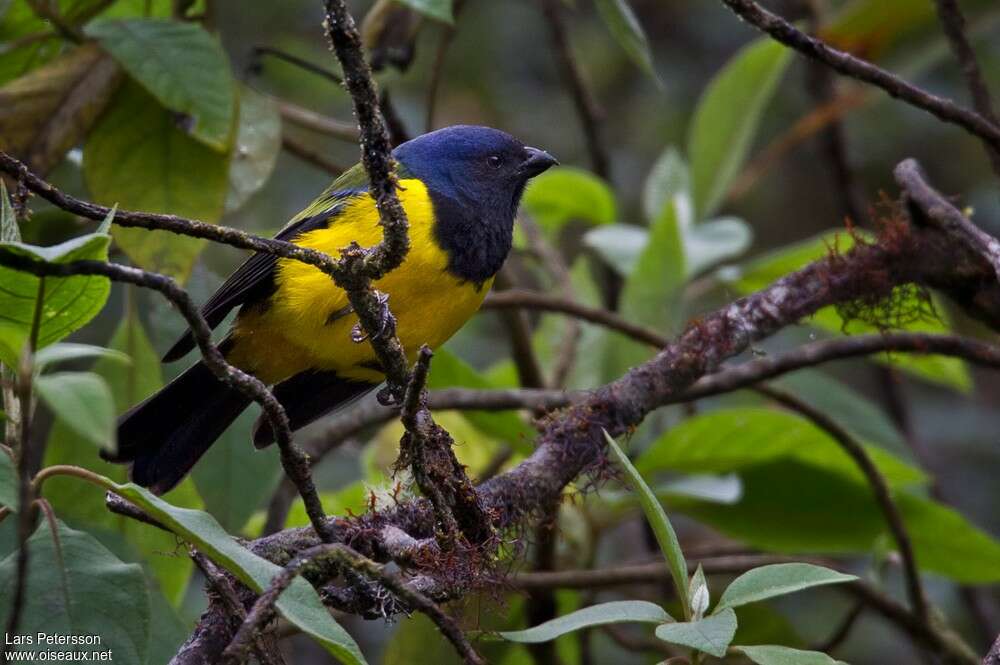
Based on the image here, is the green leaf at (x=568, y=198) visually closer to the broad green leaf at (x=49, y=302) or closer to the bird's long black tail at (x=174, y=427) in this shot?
the bird's long black tail at (x=174, y=427)

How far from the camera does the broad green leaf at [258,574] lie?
5.05ft

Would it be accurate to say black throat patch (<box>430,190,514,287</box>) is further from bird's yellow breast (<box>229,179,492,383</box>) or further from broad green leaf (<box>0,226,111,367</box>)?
broad green leaf (<box>0,226,111,367</box>)

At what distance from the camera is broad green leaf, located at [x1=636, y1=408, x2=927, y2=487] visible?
3.10m

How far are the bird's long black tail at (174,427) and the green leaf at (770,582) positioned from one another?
1344mm

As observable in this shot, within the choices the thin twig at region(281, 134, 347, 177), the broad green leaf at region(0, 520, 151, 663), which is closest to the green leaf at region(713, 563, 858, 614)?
the broad green leaf at region(0, 520, 151, 663)

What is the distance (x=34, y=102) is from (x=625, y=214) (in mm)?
3830

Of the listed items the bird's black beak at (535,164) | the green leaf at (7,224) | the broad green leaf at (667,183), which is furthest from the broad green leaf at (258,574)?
the broad green leaf at (667,183)

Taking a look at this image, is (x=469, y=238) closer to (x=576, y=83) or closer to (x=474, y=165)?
(x=474, y=165)

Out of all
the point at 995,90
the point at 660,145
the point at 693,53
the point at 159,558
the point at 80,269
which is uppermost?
the point at 693,53

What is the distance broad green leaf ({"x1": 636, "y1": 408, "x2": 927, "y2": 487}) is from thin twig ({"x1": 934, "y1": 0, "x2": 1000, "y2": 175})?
0.81m

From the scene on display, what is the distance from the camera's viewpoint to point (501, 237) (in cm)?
309

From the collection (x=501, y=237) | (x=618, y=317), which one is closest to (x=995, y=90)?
(x=618, y=317)

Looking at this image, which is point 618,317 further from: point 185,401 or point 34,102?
point 34,102

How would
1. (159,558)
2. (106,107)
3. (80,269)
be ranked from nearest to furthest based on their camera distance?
(80,269), (159,558), (106,107)
